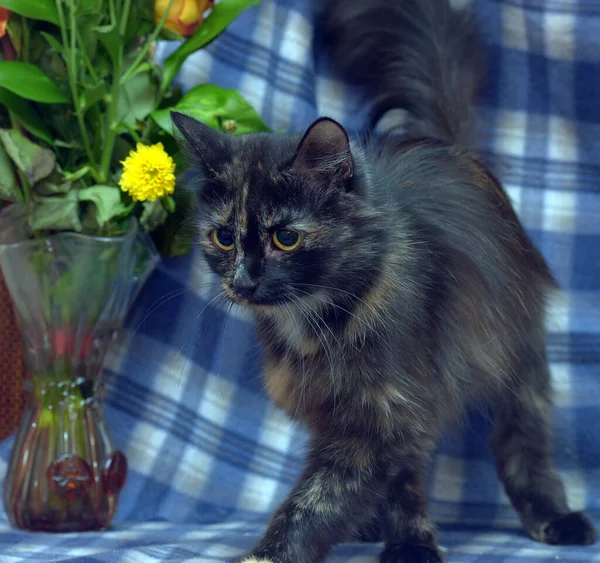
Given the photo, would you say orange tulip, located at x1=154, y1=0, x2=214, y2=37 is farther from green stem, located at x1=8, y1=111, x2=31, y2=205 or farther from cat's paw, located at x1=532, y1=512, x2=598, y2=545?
cat's paw, located at x1=532, y1=512, x2=598, y2=545

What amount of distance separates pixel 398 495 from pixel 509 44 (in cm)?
99

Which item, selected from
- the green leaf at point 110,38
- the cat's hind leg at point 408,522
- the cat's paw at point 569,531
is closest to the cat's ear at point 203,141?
the green leaf at point 110,38

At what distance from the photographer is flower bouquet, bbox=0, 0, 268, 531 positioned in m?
1.49

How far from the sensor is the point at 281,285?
125 centimetres

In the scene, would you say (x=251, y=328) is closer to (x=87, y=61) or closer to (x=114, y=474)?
(x=114, y=474)

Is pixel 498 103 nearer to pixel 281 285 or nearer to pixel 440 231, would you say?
pixel 440 231

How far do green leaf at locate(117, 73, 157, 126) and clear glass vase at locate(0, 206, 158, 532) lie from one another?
0.20 meters

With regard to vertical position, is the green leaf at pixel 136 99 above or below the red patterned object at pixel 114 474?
above

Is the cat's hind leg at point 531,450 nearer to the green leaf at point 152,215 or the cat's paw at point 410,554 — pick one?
the cat's paw at point 410,554

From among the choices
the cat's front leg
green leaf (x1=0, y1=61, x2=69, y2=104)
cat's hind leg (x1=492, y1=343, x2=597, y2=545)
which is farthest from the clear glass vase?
cat's hind leg (x1=492, y1=343, x2=597, y2=545)

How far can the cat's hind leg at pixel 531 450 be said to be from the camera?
1.62 metres

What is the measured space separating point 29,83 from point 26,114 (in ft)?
0.25

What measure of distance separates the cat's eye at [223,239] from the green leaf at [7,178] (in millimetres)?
405

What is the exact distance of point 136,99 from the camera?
1602 mm
